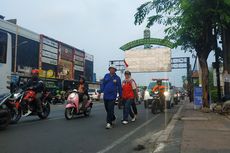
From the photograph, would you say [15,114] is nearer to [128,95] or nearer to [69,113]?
[69,113]

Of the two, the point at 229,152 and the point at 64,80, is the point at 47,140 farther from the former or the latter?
the point at 64,80

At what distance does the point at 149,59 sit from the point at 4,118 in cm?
4609

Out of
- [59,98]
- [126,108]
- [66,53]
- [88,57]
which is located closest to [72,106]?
[126,108]

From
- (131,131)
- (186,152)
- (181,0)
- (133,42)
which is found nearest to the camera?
(186,152)

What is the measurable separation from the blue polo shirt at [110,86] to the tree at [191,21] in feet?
18.1

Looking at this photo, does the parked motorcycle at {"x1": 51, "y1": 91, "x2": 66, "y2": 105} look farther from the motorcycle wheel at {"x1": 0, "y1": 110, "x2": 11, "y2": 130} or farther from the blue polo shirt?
the motorcycle wheel at {"x1": 0, "y1": 110, "x2": 11, "y2": 130}

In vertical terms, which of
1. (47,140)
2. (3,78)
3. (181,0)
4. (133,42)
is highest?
(133,42)

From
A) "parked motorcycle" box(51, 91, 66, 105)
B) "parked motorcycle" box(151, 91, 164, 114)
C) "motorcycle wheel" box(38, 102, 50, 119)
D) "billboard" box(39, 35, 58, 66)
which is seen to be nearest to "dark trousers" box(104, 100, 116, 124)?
"motorcycle wheel" box(38, 102, 50, 119)

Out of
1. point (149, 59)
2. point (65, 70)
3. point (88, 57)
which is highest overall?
point (88, 57)

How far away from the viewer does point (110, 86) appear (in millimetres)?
11953

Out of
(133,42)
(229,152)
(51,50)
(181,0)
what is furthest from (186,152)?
(51,50)

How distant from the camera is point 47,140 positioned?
29.6ft

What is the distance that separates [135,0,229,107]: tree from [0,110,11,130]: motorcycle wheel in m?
8.47

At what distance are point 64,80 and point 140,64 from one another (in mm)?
20557
